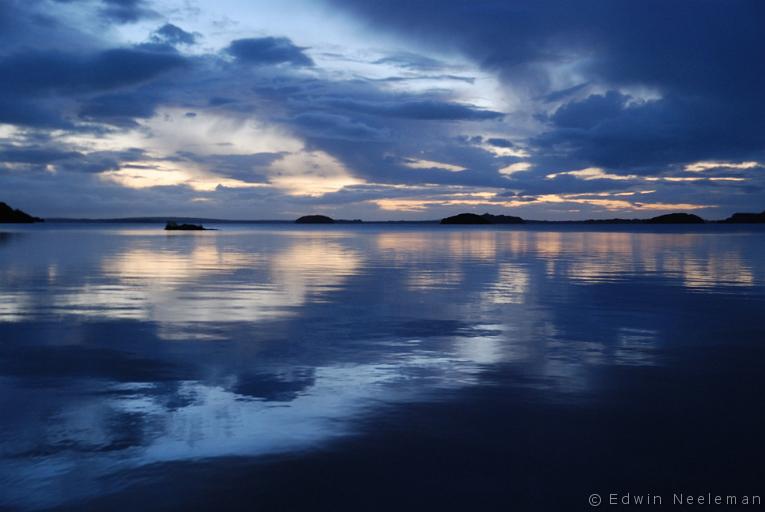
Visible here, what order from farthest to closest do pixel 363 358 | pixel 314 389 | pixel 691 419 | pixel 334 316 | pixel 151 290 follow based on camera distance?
pixel 151 290, pixel 334 316, pixel 363 358, pixel 314 389, pixel 691 419

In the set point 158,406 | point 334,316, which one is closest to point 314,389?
point 158,406

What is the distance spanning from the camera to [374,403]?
32.0 feet

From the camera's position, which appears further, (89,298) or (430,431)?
(89,298)

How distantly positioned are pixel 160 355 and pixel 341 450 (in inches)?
267

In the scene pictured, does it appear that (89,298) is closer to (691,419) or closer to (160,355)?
(160,355)

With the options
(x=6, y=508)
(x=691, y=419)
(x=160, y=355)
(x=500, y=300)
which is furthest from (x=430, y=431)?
(x=500, y=300)

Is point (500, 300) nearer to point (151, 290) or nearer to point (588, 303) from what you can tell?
point (588, 303)

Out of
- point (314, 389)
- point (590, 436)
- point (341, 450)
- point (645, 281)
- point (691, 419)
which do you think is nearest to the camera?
point (341, 450)

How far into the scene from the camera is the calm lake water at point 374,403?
6930 millimetres

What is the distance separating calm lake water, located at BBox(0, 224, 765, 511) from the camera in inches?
273

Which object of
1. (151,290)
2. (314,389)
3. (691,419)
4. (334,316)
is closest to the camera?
(691,419)

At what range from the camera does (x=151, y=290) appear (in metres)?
25.0

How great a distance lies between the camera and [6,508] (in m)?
6.32

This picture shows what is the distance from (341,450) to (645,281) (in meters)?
25.6
